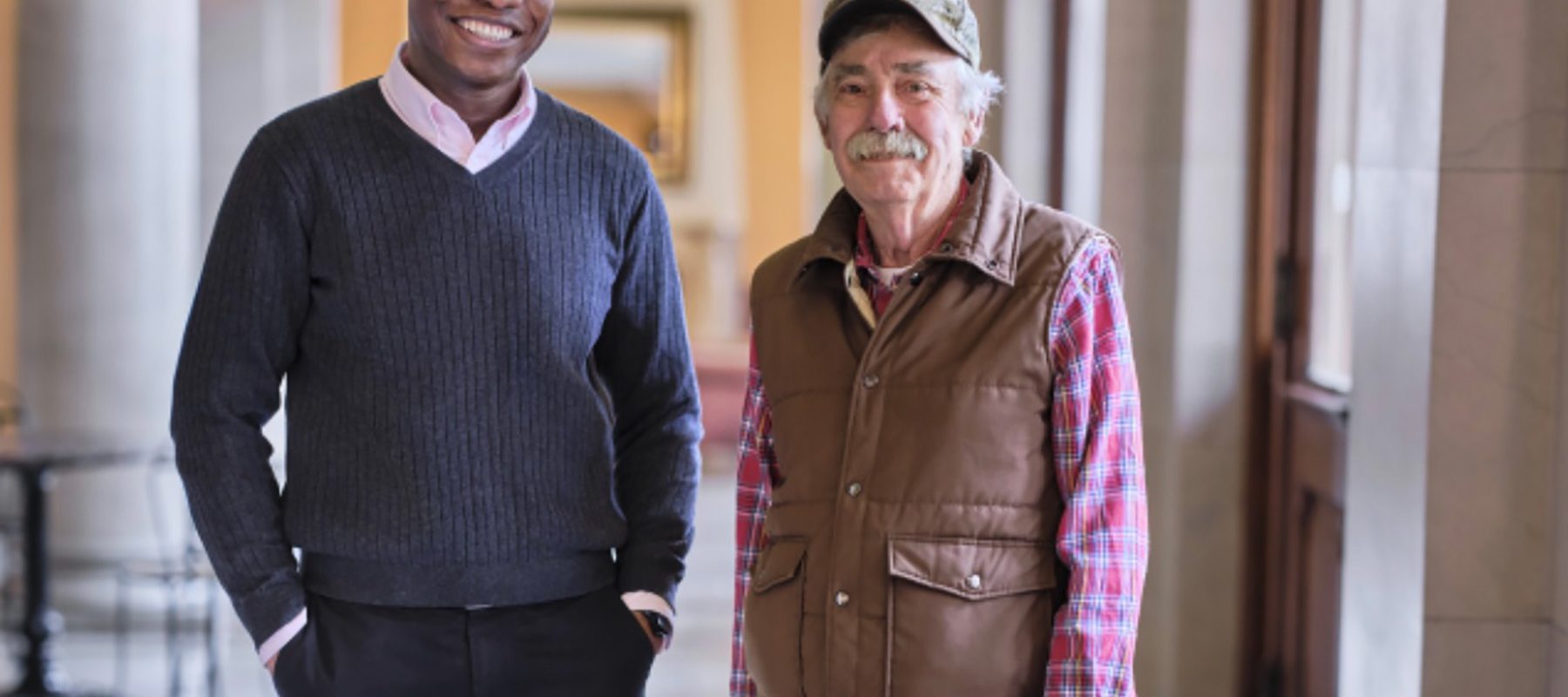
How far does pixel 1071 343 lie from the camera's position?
5.93 ft

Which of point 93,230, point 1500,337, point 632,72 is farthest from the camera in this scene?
point 632,72

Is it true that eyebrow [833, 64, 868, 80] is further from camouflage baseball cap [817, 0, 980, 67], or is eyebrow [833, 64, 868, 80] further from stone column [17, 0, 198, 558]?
stone column [17, 0, 198, 558]

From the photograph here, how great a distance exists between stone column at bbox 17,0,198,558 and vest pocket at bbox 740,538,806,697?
5013 millimetres

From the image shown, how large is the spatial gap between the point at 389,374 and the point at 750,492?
44 centimetres

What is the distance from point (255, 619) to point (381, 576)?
149 mm

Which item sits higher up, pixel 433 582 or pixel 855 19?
pixel 855 19

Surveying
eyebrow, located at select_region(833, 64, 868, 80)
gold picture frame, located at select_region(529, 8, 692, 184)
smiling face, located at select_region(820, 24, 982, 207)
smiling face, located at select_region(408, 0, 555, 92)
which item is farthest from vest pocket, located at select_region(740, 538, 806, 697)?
gold picture frame, located at select_region(529, 8, 692, 184)

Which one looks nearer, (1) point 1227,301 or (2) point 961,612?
(2) point 961,612

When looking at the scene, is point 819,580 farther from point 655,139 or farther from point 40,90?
point 655,139

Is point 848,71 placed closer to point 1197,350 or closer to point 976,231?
point 976,231

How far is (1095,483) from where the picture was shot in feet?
5.89

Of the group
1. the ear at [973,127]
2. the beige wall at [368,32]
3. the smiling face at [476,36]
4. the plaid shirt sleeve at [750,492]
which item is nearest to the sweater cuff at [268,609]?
the plaid shirt sleeve at [750,492]

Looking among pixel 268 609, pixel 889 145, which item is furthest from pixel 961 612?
pixel 268 609

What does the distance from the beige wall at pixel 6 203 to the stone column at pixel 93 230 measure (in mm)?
2749
